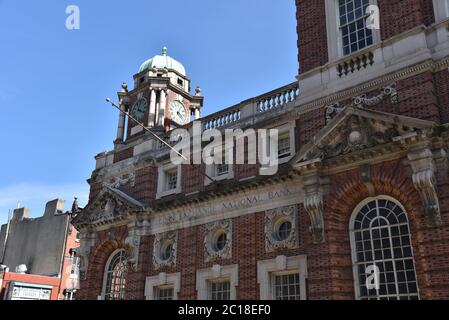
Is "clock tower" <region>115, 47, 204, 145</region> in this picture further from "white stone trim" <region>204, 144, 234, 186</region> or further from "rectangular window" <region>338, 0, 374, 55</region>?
"rectangular window" <region>338, 0, 374, 55</region>

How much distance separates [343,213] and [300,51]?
Answer: 7844mm

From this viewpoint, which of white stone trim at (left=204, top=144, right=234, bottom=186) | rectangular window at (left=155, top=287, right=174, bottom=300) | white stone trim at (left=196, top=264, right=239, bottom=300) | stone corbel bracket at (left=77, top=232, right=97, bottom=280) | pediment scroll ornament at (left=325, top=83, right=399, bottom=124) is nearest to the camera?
pediment scroll ornament at (left=325, top=83, right=399, bottom=124)

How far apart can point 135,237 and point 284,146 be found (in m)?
9.20

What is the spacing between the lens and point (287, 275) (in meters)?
19.2

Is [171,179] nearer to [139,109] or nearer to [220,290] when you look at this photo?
[220,290]

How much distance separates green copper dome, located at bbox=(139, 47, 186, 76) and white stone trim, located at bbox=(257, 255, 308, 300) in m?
18.8

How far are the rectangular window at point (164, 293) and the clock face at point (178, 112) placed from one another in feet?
40.8

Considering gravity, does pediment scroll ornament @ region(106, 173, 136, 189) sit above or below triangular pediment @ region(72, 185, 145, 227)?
above

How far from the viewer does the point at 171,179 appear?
25875 mm

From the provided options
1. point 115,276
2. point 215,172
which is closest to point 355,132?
→ point 215,172

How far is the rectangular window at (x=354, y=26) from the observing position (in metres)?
19.8

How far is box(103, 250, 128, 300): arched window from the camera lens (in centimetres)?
2584

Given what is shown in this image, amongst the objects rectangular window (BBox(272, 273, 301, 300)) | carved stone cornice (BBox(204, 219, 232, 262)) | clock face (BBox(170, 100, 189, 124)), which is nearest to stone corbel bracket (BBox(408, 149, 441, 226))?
rectangular window (BBox(272, 273, 301, 300))

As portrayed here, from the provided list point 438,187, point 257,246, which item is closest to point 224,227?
point 257,246
